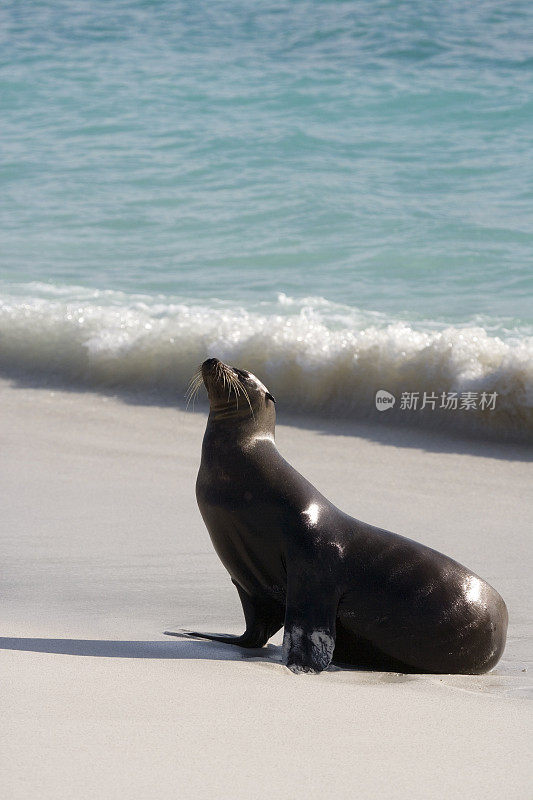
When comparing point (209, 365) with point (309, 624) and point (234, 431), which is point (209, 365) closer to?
point (234, 431)

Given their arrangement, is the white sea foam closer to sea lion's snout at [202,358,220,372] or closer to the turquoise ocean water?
the turquoise ocean water

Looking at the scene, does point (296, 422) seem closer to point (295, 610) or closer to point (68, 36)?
point (295, 610)

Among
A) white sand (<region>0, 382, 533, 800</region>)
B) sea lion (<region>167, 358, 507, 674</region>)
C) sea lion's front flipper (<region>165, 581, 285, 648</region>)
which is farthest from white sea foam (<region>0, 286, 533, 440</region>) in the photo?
sea lion's front flipper (<region>165, 581, 285, 648</region>)

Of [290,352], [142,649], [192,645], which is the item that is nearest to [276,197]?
[290,352]

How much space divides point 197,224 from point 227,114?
362cm

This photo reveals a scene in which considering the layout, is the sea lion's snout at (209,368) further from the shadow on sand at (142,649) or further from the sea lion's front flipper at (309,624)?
the shadow on sand at (142,649)

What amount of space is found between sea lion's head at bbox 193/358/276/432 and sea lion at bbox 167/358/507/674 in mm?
12

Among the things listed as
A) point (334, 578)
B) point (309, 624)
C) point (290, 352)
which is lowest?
point (309, 624)

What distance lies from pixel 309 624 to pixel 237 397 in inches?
34.1

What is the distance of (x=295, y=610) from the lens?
13.0ft

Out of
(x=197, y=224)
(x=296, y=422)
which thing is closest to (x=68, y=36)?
(x=197, y=224)

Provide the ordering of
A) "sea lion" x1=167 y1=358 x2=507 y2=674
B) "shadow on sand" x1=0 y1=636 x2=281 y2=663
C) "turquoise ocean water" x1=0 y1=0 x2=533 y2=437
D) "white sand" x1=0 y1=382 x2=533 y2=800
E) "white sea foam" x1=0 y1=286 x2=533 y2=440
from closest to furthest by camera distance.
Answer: "white sand" x1=0 y1=382 x2=533 y2=800
"shadow on sand" x1=0 y1=636 x2=281 y2=663
"sea lion" x1=167 y1=358 x2=507 y2=674
"white sea foam" x1=0 y1=286 x2=533 y2=440
"turquoise ocean water" x1=0 y1=0 x2=533 y2=437

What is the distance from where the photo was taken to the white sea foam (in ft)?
27.3

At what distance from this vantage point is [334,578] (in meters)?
4.02
